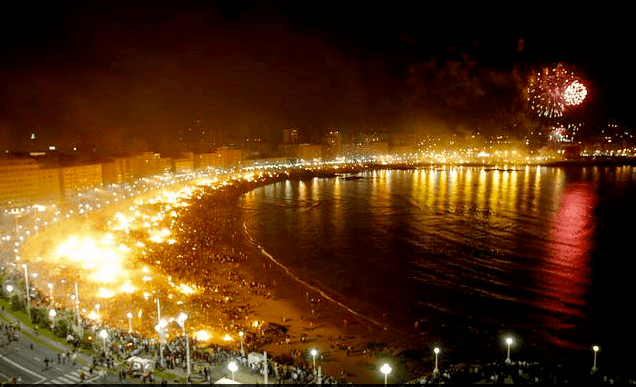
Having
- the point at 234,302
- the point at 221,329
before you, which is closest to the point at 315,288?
the point at 234,302

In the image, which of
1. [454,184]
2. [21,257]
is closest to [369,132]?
[454,184]

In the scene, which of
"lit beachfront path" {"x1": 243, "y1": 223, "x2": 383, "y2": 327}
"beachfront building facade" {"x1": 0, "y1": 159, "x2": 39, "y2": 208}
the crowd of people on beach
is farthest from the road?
"beachfront building facade" {"x1": 0, "y1": 159, "x2": 39, "y2": 208}

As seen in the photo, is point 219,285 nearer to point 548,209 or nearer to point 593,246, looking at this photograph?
point 593,246

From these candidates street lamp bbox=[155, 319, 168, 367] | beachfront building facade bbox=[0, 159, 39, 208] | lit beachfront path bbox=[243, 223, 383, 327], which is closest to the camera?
street lamp bbox=[155, 319, 168, 367]

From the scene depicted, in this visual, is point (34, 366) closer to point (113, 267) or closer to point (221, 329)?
point (221, 329)

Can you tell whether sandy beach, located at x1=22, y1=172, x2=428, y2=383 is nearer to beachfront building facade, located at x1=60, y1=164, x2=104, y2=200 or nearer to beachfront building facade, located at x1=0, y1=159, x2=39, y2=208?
beachfront building facade, located at x1=0, y1=159, x2=39, y2=208
